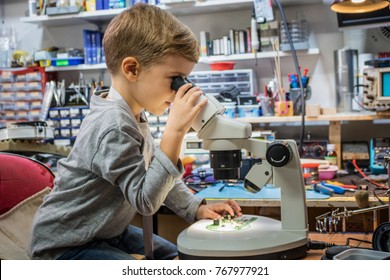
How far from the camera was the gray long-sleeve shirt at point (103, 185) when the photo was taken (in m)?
0.83

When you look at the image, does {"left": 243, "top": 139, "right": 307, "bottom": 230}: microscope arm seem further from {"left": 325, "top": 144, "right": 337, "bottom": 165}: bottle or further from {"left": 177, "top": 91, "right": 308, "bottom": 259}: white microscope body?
{"left": 325, "top": 144, "right": 337, "bottom": 165}: bottle

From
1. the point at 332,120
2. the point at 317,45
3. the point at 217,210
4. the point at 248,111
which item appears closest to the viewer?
the point at 217,210

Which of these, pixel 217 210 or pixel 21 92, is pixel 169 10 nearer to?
pixel 21 92

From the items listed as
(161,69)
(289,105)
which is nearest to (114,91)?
(161,69)

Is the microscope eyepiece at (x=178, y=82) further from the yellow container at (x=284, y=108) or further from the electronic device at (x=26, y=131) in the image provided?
the yellow container at (x=284, y=108)

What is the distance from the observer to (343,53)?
84.1 inches

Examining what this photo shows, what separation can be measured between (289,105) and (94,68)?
0.98 meters

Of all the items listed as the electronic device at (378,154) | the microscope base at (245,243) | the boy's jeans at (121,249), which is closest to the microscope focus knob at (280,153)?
the microscope base at (245,243)

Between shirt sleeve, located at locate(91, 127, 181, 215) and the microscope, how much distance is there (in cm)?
8

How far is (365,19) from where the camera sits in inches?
78.6

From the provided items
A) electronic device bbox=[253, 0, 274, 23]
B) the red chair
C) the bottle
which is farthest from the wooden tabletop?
electronic device bbox=[253, 0, 274, 23]

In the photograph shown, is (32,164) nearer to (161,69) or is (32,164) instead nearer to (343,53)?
(161,69)

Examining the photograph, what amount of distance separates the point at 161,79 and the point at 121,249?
0.42 meters

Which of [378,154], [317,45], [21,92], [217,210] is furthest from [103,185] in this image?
[21,92]
